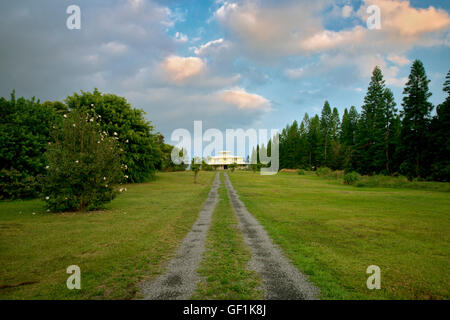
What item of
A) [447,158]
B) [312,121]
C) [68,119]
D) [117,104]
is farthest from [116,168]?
[312,121]

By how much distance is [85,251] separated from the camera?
677 centimetres

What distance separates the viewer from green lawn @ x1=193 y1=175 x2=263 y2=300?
4344 millimetres

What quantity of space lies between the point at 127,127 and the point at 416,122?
4547 cm

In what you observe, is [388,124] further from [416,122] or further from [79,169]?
[79,169]

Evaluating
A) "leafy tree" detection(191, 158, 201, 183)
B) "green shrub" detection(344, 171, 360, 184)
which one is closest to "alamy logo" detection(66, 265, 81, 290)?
"leafy tree" detection(191, 158, 201, 183)

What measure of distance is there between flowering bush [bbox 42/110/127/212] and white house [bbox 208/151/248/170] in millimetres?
112973

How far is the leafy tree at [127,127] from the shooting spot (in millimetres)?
31469

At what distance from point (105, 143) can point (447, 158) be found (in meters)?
41.6

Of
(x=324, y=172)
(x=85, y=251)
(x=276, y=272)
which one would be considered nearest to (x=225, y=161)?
(x=324, y=172)

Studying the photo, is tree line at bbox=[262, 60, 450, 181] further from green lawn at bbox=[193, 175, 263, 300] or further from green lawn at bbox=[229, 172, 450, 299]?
green lawn at bbox=[193, 175, 263, 300]

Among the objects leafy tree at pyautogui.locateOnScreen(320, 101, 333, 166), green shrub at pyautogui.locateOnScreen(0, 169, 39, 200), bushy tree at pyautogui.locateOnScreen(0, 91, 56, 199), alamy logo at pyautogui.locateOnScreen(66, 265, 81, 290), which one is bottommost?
alamy logo at pyautogui.locateOnScreen(66, 265, 81, 290)

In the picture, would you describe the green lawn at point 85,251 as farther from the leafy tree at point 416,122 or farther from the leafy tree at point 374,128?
the leafy tree at point 374,128
